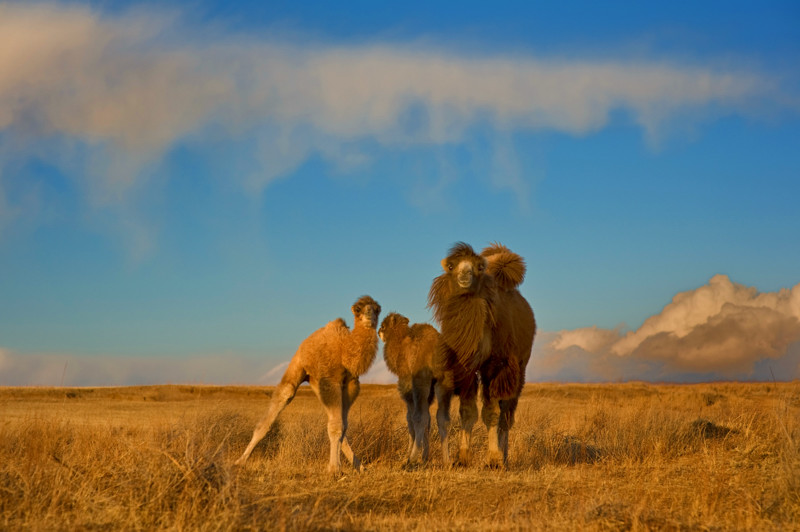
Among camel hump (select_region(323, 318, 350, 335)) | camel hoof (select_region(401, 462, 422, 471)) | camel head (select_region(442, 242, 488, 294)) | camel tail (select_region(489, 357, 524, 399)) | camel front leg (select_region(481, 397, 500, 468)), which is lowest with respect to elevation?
camel hoof (select_region(401, 462, 422, 471))

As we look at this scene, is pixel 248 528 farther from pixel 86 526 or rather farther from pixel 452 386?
pixel 452 386

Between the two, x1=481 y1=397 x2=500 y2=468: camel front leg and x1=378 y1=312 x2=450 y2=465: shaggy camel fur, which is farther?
x1=378 y1=312 x2=450 y2=465: shaggy camel fur

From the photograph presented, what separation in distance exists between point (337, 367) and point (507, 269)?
368 centimetres

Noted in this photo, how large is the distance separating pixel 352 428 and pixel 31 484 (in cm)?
659

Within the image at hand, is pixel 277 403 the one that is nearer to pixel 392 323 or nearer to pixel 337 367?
pixel 337 367

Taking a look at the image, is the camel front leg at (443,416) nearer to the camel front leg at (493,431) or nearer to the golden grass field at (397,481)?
the golden grass field at (397,481)

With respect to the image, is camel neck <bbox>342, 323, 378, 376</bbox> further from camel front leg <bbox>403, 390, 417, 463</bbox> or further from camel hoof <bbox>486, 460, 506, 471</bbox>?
camel hoof <bbox>486, 460, 506, 471</bbox>

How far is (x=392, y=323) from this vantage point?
1165 cm

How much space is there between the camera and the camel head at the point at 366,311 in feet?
33.6

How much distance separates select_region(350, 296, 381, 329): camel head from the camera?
403 inches

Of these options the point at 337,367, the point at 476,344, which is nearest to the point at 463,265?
the point at 476,344

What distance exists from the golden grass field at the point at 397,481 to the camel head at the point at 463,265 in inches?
104

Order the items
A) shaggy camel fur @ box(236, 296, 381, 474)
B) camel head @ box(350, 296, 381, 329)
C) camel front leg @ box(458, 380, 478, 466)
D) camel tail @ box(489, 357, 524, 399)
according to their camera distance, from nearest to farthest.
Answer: shaggy camel fur @ box(236, 296, 381, 474) < camel head @ box(350, 296, 381, 329) < camel front leg @ box(458, 380, 478, 466) < camel tail @ box(489, 357, 524, 399)

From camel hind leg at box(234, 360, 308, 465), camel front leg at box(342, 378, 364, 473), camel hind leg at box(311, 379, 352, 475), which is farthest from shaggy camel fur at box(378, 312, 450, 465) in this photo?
camel hind leg at box(234, 360, 308, 465)
